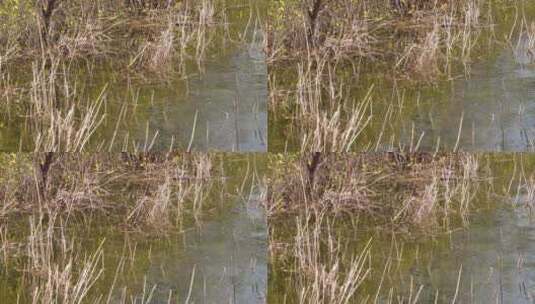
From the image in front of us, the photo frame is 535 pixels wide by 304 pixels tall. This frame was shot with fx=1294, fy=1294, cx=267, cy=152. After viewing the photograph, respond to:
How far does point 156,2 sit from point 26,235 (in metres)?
1.50

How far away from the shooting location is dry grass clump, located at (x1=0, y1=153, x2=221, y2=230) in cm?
682

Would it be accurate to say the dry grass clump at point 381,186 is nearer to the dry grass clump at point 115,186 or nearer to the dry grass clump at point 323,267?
the dry grass clump at point 323,267

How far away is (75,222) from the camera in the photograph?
683 centimetres

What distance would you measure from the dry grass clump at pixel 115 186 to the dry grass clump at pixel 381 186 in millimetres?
425

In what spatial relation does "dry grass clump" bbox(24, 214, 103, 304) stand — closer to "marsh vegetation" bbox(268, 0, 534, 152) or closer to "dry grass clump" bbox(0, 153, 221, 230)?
"dry grass clump" bbox(0, 153, 221, 230)

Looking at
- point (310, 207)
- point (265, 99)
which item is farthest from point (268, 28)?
point (310, 207)

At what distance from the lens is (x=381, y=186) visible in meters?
6.93

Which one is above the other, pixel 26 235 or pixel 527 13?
pixel 527 13

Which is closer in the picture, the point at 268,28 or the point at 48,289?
the point at 48,289

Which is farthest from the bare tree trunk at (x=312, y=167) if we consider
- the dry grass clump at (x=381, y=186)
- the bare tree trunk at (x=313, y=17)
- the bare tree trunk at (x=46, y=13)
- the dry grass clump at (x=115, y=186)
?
the bare tree trunk at (x=46, y=13)

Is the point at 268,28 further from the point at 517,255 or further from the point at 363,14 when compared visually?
the point at 517,255

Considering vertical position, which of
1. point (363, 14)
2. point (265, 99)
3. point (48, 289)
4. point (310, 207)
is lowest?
point (48, 289)

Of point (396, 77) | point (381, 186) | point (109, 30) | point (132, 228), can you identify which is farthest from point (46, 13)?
point (381, 186)

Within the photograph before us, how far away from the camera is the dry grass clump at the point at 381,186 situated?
6.78 meters
